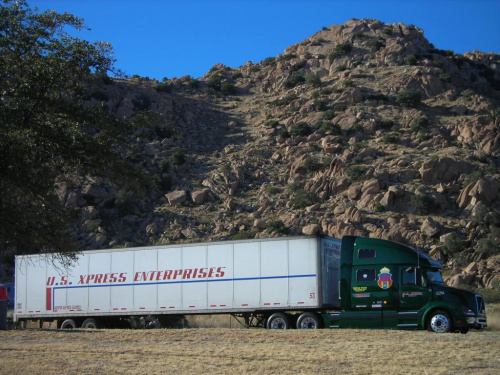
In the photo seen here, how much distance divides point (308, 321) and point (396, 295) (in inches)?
137

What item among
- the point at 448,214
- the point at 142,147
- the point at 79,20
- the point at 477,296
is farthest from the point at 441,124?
the point at 79,20

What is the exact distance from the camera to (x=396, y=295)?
2497 cm

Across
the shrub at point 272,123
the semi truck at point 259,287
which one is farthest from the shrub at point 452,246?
the shrub at point 272,123

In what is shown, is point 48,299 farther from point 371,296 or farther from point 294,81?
point 294,81

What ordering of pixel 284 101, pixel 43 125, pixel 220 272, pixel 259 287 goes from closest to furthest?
1. pixel 43 125
2. pixel 259 287
3. pixel 220 272
4. pixel 284 101

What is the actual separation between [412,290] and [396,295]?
0.61 metres

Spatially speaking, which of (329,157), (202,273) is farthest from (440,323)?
(329,157)

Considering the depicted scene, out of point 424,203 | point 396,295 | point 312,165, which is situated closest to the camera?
point 396,295

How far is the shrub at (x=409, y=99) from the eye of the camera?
70.2 meters

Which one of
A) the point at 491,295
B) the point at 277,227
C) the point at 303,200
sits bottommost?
the point at 491,295

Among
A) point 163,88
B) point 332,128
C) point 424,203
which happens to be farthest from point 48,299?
point 163,88

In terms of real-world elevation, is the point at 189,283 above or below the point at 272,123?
below

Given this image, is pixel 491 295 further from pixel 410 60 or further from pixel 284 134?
pixel 410 60

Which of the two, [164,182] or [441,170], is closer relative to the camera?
[441,170]
